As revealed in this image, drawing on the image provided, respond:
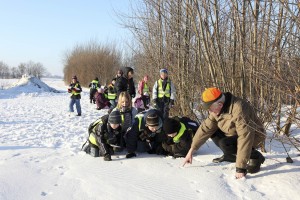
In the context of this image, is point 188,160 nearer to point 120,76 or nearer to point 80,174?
point 80,174

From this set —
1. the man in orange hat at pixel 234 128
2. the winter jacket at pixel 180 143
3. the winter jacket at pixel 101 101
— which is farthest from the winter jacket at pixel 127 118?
the winter jacket at pixel 101 101

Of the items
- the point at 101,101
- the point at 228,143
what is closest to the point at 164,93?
the point at 228,143

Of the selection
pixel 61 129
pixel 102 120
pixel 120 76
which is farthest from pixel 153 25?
pixel 102 120

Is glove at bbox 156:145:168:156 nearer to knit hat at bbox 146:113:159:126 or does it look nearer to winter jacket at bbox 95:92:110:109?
knit hat at bbox 146:113:159:126

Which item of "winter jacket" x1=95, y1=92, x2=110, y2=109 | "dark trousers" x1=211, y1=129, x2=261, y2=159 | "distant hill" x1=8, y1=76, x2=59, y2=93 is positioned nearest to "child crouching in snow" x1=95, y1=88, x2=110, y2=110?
"winter jacket" x1=95, y1=92, x2=110, y2=109

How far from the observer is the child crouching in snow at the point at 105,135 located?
3990mm

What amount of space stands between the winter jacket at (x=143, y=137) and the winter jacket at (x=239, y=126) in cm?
89

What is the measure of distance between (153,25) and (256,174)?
4.90 m

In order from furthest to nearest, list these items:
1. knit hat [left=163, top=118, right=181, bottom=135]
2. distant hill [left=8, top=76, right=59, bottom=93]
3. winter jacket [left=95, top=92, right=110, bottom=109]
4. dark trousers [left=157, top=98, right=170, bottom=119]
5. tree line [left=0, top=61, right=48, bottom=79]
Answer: tree line [left=0, top=61, right=48, bottom=79], distant hill [left=8, top=76, right=59, bottom=93], winter jacket [left=95, top=92, right=110, bottom=109], dark trousers [left=157, top=98, right=170, bottom=119], knit hat [left=163, top=118, right=181, bottom=135]

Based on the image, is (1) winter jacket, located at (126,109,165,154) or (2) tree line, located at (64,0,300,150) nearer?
(2) tree line, located at (64,0,300,150)

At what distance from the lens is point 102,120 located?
4160 mm

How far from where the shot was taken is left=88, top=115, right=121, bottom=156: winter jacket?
4.00 meters

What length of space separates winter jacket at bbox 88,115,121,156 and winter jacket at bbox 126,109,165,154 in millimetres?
191

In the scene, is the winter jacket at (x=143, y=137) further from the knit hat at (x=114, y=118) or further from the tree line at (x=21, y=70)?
the tree line at (x=21, y=70)
